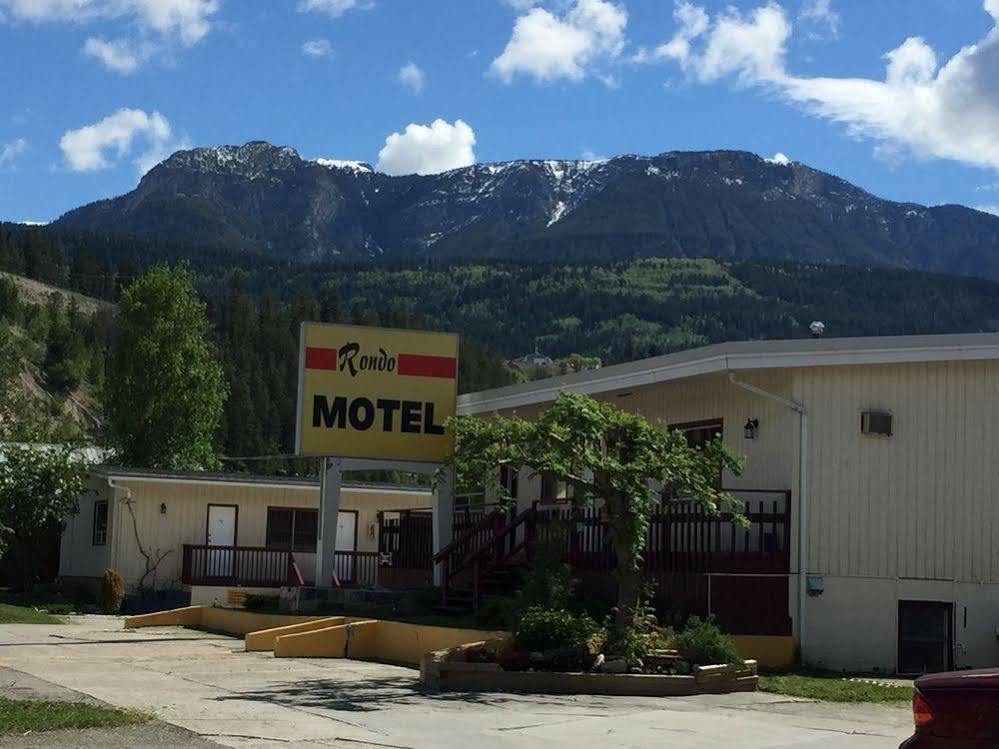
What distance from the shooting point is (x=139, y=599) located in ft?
115

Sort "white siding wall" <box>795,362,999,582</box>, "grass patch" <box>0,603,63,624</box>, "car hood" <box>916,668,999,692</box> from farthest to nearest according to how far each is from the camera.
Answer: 1. "grass patch" <box>0,603,63,624</box>
2. "white siding wall" <box>795,362,999,582</box>
3. "car hood" <box>916,668,999,692</box>

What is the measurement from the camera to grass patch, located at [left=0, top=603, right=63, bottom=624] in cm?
2756

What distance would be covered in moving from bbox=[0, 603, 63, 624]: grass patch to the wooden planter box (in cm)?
1416

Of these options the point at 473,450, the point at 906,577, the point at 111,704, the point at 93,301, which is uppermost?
the point at 93,301

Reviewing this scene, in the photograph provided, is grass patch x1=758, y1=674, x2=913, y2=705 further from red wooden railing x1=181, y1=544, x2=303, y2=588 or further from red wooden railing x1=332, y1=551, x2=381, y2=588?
red wooden railing x1=181, y1=544, x2=303, y2=588

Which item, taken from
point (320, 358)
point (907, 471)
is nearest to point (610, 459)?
point (907, 471)

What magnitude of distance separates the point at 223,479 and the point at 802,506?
20.8 metres

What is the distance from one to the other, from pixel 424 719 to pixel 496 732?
3.37 feet

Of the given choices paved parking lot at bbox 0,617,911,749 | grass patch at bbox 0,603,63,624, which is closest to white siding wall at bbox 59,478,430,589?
grass patch at bbox 0,603,63,624

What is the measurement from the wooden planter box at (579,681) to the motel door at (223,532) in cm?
2075

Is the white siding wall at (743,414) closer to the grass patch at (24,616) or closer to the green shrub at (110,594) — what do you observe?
the grass patch at (24,616)

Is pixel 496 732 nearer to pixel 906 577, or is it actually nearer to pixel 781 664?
pixel 781 664

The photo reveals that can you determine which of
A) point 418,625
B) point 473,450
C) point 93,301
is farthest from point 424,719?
point 93,301

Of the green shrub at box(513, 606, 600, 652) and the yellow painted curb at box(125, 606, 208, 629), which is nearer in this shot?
the green shrub at box(513, 606, 600, 652)
